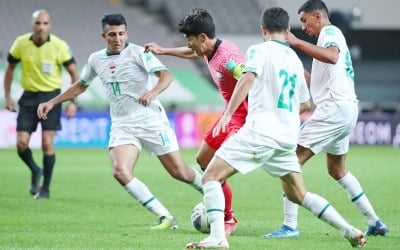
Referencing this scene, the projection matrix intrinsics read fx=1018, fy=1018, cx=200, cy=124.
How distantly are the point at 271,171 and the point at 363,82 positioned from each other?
3628cm

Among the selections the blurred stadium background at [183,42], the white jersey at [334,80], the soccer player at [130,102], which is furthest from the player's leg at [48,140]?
the blurred stadium background at [183,42]

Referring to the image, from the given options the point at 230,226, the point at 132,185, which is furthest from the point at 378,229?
the point at 132,185

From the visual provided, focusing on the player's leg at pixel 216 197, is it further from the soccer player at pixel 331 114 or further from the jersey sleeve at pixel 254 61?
the soccer player at pixel 331 114

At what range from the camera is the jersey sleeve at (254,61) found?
26.8 ft

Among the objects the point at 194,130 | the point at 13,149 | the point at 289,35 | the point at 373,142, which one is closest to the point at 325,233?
the point at 289,35

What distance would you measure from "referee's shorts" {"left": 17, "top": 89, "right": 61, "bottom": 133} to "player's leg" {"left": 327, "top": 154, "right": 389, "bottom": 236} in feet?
17.1

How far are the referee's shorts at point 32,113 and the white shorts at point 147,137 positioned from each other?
12.1 ft

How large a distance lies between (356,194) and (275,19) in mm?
2519

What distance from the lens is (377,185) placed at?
1670 cm

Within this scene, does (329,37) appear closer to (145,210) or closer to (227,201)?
(227,201)

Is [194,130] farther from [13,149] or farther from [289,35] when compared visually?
[289,35]

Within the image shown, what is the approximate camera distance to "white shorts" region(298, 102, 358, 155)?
9.88 meters

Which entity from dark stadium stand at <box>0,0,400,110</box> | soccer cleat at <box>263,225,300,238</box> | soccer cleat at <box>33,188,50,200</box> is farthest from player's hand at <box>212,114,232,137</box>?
dark stadium stand at <box>0,0,400,110</box>

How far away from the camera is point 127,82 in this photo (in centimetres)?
1075
